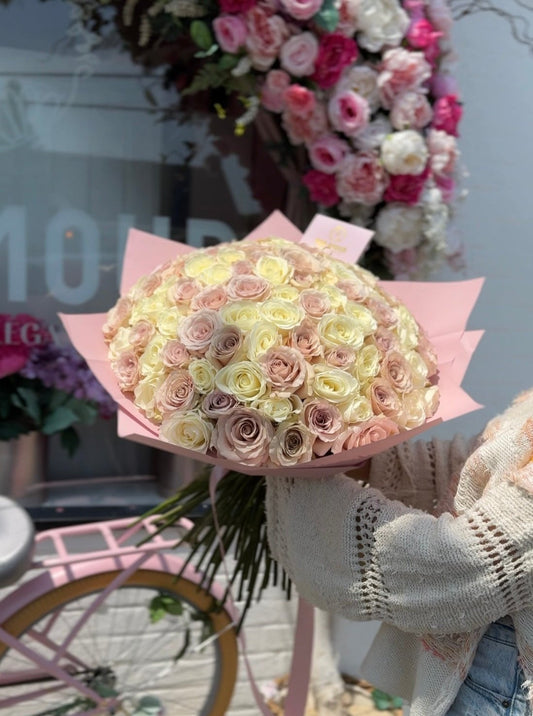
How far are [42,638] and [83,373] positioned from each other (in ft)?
3.31

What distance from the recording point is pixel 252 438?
102 centimetres

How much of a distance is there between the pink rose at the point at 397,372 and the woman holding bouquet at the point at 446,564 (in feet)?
0.50

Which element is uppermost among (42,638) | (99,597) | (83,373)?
(83,373)

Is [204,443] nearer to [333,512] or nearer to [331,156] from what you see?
[333,512]

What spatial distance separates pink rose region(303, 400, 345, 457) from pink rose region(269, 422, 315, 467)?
0.01 m

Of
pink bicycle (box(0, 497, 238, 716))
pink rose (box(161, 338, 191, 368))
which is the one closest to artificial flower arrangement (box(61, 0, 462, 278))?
pink bicycle (box(0, 497, 238, 716))

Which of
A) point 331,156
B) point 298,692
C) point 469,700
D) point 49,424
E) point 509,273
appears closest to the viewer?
point 469,700

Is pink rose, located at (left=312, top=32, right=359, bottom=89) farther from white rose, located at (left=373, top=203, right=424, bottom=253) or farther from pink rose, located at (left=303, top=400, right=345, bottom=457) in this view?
pink rose, located at (left=303, top=400, right=345, bottom=457)

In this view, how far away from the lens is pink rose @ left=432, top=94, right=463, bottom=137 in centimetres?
235

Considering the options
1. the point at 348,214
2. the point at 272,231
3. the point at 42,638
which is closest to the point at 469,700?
the point at 272,231

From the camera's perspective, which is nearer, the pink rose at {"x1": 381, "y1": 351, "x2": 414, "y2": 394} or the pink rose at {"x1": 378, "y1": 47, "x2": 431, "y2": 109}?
the pink rose at {"x1": 381, "y1": 351, "x2": 414, "y2": 394}

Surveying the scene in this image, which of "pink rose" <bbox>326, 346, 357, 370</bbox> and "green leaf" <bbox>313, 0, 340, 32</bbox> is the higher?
"green leaf" <bbox>313, 0, 340, 32</bbox>

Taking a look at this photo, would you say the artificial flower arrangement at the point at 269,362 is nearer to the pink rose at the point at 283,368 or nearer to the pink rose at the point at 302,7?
the pink rose at the point at 283,368

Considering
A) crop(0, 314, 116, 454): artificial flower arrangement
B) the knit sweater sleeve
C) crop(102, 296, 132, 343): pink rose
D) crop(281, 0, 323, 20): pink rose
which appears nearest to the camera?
the knit sweater sleeve
